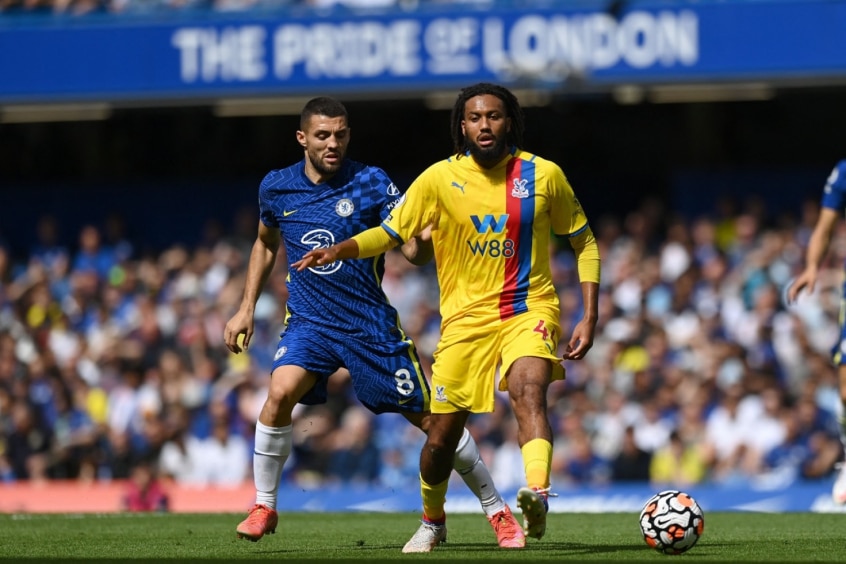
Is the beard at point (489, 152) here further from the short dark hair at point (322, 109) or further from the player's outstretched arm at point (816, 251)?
the player's outstretched arm at point (816, 251)

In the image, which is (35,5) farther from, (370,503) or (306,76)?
(370,503)

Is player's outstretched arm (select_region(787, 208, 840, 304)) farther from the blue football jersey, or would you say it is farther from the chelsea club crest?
the chelsea club crest

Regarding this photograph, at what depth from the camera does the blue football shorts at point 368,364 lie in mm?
8844

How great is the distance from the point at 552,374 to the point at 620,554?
0.99 meters

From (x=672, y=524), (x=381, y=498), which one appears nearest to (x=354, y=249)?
(x=672, y=524)

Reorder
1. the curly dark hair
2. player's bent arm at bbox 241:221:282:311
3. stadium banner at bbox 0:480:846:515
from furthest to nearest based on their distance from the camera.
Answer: stadium banner at bbox 0:480:846:515
player's bent arm at bbox 241:221:282:311
the curly dark hair

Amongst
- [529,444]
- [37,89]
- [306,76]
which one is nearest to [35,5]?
[37,89]

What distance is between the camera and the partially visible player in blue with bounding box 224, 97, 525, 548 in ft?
29.0

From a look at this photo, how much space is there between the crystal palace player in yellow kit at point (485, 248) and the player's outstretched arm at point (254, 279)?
3.76 ft

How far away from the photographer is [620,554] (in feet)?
26.1

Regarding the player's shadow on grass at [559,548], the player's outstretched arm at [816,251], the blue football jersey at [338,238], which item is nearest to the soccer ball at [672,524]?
the player's shadow on grass at [559,548]

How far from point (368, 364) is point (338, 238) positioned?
0.75 metres

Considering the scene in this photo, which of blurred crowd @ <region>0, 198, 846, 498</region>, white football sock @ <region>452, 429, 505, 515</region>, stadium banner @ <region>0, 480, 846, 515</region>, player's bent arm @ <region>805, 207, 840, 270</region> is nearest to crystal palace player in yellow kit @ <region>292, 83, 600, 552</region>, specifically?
white football sock @ <region>452, 429, 505, 515</region>

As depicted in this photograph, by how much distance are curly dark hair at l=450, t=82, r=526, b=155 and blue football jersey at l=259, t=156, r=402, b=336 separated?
631 millimetres
